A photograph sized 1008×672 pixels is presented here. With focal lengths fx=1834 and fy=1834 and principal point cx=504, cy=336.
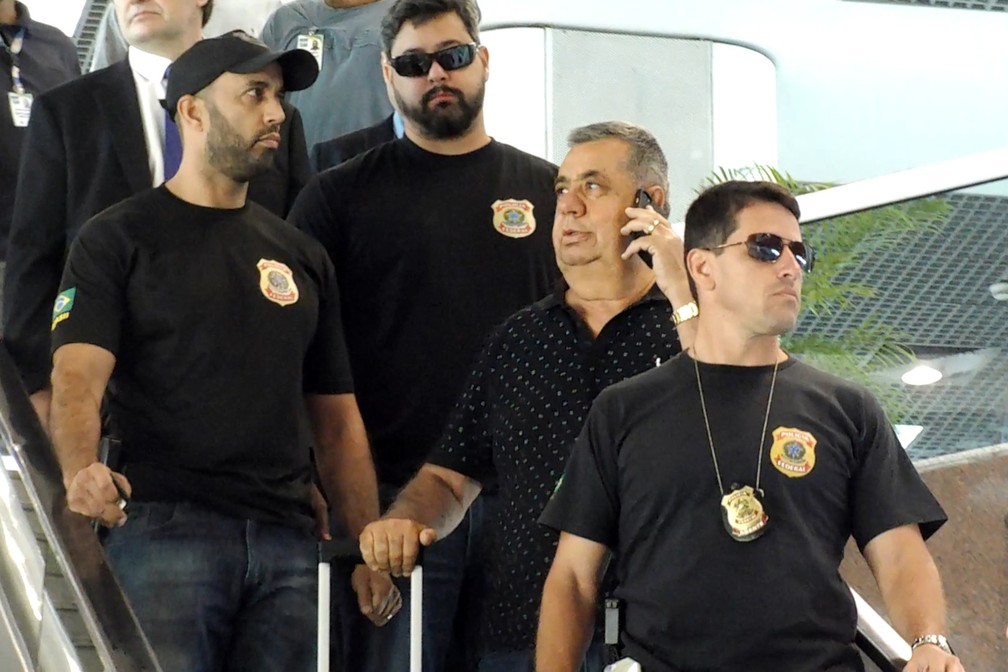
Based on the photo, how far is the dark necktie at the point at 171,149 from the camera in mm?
4387

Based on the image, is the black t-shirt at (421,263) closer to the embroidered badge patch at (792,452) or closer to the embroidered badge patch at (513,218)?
the embroidered badge patch at (513,218)

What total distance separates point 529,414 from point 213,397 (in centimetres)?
62

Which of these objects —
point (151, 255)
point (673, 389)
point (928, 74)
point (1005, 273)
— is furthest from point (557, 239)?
point (928, 74)

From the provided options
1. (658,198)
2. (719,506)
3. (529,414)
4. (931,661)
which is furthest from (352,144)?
(931,661)

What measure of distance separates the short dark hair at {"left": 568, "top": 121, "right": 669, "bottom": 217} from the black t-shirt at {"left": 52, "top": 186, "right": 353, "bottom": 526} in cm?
68

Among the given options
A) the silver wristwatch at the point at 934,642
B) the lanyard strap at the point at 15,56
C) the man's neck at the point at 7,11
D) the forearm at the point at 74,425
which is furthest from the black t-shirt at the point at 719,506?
the man's neck at the point at 7,11

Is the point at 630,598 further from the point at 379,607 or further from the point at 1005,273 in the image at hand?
the point at 1005,273

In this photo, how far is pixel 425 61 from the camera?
4.23 m

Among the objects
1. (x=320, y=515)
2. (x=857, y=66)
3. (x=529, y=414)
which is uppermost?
(x=529, y=414)

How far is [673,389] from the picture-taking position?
10.8 feet

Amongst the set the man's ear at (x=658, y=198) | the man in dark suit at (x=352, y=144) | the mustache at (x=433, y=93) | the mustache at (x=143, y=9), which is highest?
the mustache at (x=143, y=9)

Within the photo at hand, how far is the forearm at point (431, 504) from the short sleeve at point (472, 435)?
43 millimetres

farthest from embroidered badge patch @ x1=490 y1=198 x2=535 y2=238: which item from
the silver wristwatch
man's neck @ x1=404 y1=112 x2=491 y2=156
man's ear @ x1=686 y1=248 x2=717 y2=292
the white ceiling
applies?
the white ceiling

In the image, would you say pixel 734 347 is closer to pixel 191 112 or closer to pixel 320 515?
pixel 320 515
